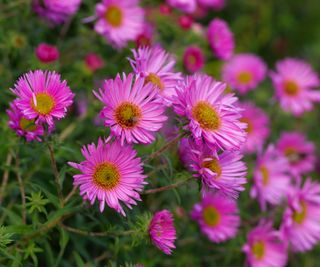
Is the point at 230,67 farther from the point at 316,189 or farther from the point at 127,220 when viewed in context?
the point at 127,220

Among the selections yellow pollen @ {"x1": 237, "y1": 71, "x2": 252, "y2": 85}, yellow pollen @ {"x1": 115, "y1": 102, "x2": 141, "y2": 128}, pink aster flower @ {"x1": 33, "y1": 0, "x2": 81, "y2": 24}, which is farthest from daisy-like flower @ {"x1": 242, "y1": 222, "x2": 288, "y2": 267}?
pink aster flower @ {"x1": 33, "y1": 0, "x2": 81, "y2": 24}

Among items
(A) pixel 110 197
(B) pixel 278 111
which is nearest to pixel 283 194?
(B) pixel 278 111

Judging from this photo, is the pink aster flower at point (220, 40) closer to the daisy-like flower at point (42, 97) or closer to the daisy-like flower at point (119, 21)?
the daisy-like flower at point (119, 21)

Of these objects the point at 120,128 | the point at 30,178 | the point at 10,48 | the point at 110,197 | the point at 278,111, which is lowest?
the point at 278,111

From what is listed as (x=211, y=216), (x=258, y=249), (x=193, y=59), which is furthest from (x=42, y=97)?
(x=258, y=249)

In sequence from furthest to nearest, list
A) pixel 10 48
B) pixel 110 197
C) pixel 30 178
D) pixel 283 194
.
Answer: pixel 283 194
pixel 10 48
pixel 30 178
pixel 110 197

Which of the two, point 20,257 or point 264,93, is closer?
point 20,257

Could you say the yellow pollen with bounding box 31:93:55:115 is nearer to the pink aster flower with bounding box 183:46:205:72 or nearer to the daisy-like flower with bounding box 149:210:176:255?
the daisy-like flower with bounding box 149:210:176:255

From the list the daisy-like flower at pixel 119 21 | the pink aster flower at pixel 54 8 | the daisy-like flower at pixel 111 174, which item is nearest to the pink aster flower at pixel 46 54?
the pink aster flower at pixel 54 8
